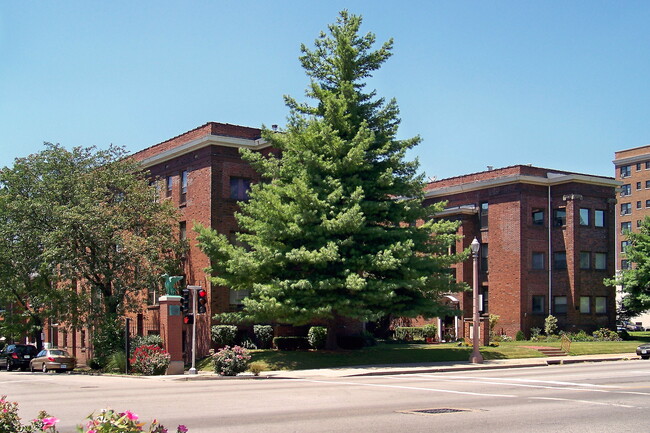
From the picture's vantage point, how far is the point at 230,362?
30641 millimetres

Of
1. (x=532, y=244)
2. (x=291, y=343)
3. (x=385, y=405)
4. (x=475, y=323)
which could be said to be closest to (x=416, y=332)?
(x=532, y=244)

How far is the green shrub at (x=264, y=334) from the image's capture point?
40344 mm

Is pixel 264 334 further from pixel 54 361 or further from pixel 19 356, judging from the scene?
pixel 19 356

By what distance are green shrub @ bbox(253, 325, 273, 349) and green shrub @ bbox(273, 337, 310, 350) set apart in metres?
0.78

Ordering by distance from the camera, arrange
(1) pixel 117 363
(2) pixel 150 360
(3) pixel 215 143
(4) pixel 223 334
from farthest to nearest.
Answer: (3) pixel 215 143 < (4) pixel 223 334 < (1) pixel 117 363 < (2) pixel 150 360

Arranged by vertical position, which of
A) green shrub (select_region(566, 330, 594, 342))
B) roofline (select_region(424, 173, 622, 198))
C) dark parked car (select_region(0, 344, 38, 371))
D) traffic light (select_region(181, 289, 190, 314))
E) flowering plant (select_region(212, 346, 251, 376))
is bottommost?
dark parked car (select_region(0, 344, 38, 371))

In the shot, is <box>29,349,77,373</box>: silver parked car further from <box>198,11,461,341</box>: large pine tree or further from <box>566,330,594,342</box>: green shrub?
<box>566,330,594,342</box>: green shrub

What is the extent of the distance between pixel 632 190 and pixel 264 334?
273 ft

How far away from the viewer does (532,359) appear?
121 feet

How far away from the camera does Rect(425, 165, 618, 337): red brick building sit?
5175 centimetres

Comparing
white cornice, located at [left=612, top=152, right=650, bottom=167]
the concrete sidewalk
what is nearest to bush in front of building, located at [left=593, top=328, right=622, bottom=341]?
the concrete sidewalk

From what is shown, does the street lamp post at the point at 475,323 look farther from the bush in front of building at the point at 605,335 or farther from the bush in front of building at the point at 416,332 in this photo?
the bush in front of building at the point at 605,335

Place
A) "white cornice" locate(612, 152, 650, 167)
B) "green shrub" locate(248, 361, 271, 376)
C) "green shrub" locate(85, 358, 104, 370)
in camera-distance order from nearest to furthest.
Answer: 1. "green shrub" locate(248, 361, 271, 376)
2. "green shrub" locate(85, 358, 104, 370)
3. "white cornice" locate(612, 152, 650, 167)

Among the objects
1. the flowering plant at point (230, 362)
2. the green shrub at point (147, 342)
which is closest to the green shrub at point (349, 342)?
the green shrub at point (147, 342)
